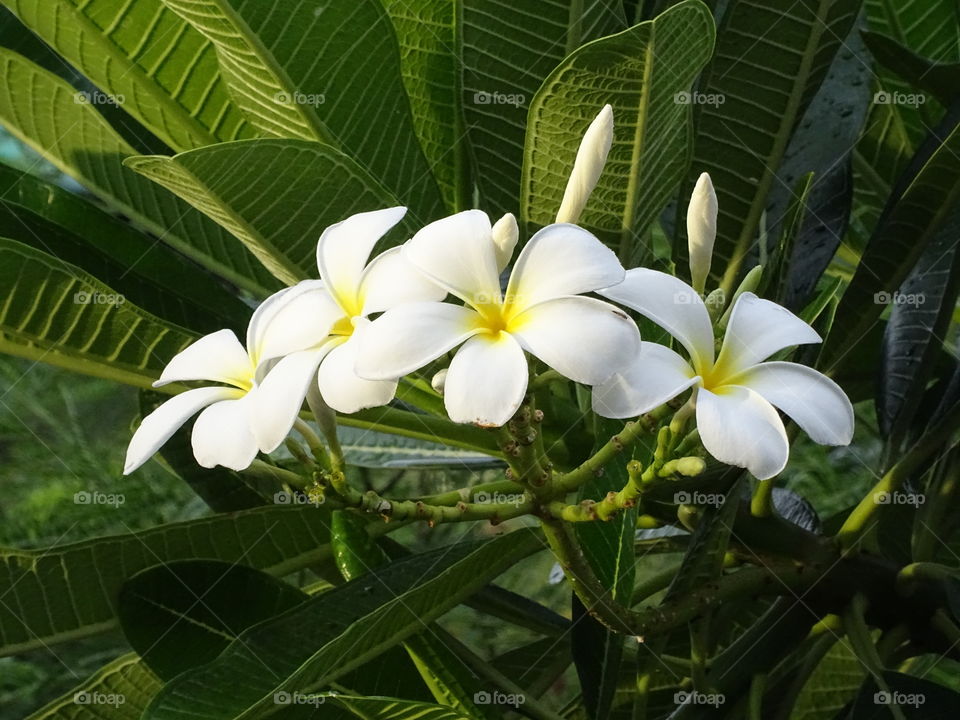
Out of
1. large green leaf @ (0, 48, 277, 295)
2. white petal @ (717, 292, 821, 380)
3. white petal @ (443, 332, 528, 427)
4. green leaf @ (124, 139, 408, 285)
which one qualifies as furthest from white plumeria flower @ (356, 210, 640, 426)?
large green leaf @ (0, 48, 277, 295)

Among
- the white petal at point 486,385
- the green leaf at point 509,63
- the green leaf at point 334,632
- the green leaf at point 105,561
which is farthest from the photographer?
the green leaf at point 105,561

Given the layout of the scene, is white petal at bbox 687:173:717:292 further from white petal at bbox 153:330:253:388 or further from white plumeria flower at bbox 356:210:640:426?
white petal at bbox 153:330:253:388

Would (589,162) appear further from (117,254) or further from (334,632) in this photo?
(117,254)

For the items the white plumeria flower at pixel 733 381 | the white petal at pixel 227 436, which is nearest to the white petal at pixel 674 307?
the white plumeria flower at pixel 733 381

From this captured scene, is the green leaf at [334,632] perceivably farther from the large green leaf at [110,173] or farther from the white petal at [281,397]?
the large green leaf at [110,173]

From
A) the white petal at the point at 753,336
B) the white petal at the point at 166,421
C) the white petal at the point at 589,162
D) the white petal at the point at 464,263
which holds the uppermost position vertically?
the white petal at the point at 589,162

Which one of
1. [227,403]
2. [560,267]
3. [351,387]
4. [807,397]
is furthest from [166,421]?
[807,397]

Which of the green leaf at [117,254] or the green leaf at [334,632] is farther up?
the green leaf at [117,254]
